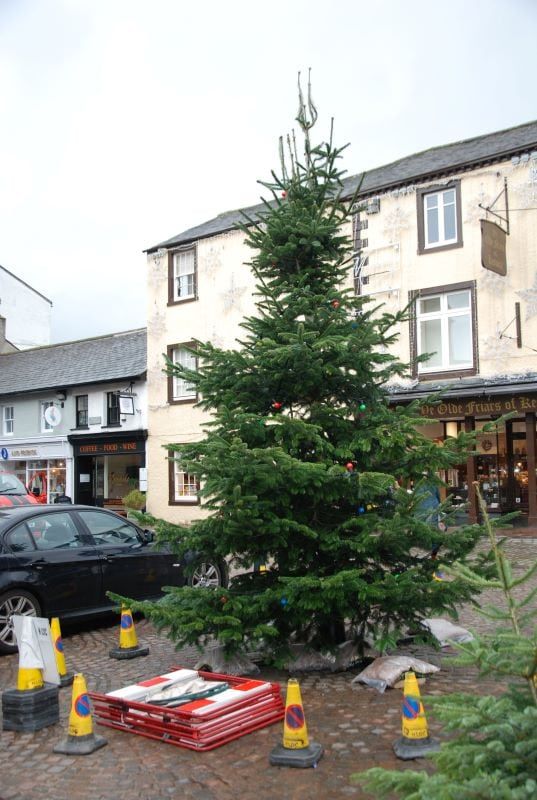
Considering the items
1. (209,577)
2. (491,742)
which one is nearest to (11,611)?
(209,577)

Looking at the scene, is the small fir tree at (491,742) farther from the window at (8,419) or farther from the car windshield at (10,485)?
the window at (8,419)

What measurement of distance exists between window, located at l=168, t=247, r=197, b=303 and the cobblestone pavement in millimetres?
20199

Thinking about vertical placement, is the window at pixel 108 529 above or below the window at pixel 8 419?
below

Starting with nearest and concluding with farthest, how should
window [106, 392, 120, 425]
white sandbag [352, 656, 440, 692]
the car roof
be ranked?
white sandbag [352, 656, 440, 692], the car roof, window [106, 392, 120, 425]

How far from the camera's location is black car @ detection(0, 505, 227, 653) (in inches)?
318

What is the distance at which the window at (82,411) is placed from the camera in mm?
29453

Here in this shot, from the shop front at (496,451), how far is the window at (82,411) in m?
14.1

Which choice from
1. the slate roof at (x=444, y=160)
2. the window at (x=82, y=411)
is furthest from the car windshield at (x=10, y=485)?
the window at (x=82, y=411)

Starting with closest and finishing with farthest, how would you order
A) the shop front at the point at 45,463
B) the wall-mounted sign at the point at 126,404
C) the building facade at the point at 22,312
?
1. the wall-mounted sign at the point at 126,404
2. the shop front at the point at 45,463
3. the building facade at the point at 22,312

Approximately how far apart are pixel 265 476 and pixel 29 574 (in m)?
3.62

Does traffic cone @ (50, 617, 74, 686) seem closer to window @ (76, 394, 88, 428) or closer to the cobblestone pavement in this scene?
the cobblestone pavement

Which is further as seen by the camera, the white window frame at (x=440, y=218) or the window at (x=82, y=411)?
the window at (x=82, y=411)

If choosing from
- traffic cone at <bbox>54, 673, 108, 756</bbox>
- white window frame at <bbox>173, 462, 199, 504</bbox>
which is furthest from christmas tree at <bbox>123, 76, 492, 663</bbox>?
white window frame at <bbox>173, 462, 199, 504</bbox>

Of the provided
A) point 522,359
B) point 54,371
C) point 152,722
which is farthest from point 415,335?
point 54,371
